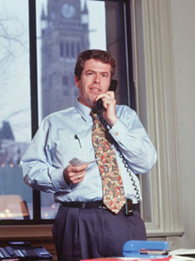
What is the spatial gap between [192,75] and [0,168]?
60.8 inches

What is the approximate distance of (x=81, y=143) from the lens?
2352 millimetres

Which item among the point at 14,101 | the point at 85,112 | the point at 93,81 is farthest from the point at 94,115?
the point at 14,101

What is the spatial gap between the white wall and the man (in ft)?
3.40

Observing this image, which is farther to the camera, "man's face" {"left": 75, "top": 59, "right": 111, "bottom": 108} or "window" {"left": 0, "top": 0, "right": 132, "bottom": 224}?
"window" {"left": 0, "top": 0, "right": 132, "bottom": 224}

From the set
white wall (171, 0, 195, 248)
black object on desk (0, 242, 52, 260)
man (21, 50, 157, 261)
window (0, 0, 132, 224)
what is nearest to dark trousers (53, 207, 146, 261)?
man (21, 50, 157, 261)

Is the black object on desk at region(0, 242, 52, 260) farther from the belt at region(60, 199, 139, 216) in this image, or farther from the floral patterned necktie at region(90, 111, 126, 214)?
the floral patterned necktie at region(90, 111, 126, 214)

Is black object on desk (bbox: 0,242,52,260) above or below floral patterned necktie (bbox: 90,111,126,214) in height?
below

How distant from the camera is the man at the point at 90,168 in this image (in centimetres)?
217

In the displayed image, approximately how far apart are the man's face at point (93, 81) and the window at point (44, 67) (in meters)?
1.17

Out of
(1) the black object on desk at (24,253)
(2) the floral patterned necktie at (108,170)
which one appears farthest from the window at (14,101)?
(2) the floral patterned necktie at (108,170)

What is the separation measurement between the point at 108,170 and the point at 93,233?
300 millimetres

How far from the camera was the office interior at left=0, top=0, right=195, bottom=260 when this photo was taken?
3.30m

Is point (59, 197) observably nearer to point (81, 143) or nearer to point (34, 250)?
point (81, 143)

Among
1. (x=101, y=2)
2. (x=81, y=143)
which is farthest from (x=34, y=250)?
(x=101, y=2)
